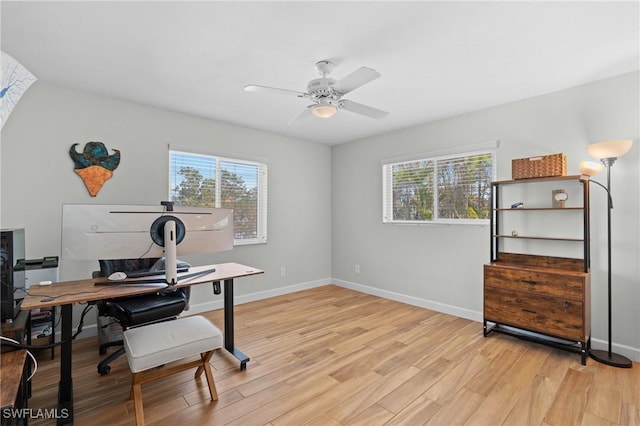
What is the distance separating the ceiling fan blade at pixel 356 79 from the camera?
1931 millimetres

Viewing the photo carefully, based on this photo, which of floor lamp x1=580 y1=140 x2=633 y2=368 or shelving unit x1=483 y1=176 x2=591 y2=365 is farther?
shelving unit x1=483 y1=176 x2=591 y2=365

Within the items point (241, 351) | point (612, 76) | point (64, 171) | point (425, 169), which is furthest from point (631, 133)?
point (64, 171)

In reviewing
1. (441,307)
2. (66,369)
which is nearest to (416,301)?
(441,307)

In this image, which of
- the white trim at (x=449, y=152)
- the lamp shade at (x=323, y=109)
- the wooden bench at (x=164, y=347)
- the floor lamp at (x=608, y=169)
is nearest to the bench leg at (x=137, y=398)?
the wooden bench at (x=164, y=347)

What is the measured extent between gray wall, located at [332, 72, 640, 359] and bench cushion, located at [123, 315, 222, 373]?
2.91 metres

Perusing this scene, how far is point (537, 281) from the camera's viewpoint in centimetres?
273

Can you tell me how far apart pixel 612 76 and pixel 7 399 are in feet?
14.6

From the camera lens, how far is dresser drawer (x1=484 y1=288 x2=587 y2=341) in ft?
8.27

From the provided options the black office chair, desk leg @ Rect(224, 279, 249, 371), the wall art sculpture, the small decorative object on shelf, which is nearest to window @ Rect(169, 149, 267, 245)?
the wall art sculpture

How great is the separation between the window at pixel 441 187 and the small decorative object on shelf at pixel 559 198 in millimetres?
618

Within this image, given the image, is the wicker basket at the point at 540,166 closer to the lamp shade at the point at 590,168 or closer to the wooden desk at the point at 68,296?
the lamp shade at the point at 590,168

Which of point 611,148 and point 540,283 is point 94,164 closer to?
point 540,283

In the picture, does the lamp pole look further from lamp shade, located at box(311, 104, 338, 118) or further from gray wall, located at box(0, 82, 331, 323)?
gray wall, located at box(0, 82, 331, 323)

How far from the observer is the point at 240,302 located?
412 cm
